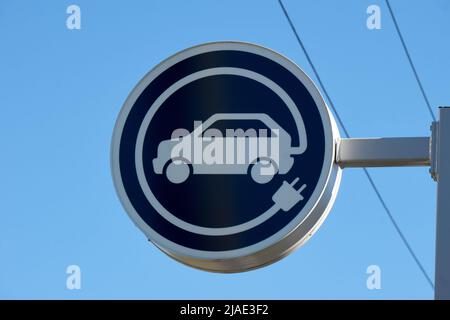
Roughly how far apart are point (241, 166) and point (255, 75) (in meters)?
0.47

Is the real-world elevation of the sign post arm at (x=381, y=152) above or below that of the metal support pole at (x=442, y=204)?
above

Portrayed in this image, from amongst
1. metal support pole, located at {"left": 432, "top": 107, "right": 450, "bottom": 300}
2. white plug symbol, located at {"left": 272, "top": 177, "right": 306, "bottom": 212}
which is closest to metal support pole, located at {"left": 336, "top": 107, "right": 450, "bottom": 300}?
metal support pole, located at {"left": 432, "top": 107, "right": 450, "bottom": 300}

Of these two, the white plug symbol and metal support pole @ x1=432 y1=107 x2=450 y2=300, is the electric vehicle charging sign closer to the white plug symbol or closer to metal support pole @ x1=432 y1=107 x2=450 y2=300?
the white plug symbol

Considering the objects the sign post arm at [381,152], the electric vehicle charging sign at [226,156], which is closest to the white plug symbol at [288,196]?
the electric vehicle charging sign at [226,156]

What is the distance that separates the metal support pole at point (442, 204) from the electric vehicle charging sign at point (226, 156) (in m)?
0.54

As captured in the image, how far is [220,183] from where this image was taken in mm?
5551

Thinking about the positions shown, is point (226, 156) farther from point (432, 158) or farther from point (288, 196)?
point (432, 158)

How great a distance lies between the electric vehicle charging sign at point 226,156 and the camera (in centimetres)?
539

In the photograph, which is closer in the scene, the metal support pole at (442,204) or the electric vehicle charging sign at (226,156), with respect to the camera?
the metal support pole at (442,204)

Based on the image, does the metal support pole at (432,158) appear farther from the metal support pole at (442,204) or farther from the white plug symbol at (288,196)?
the white plug symbol at (288,196)

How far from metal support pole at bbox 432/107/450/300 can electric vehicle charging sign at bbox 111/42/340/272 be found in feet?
1.76
